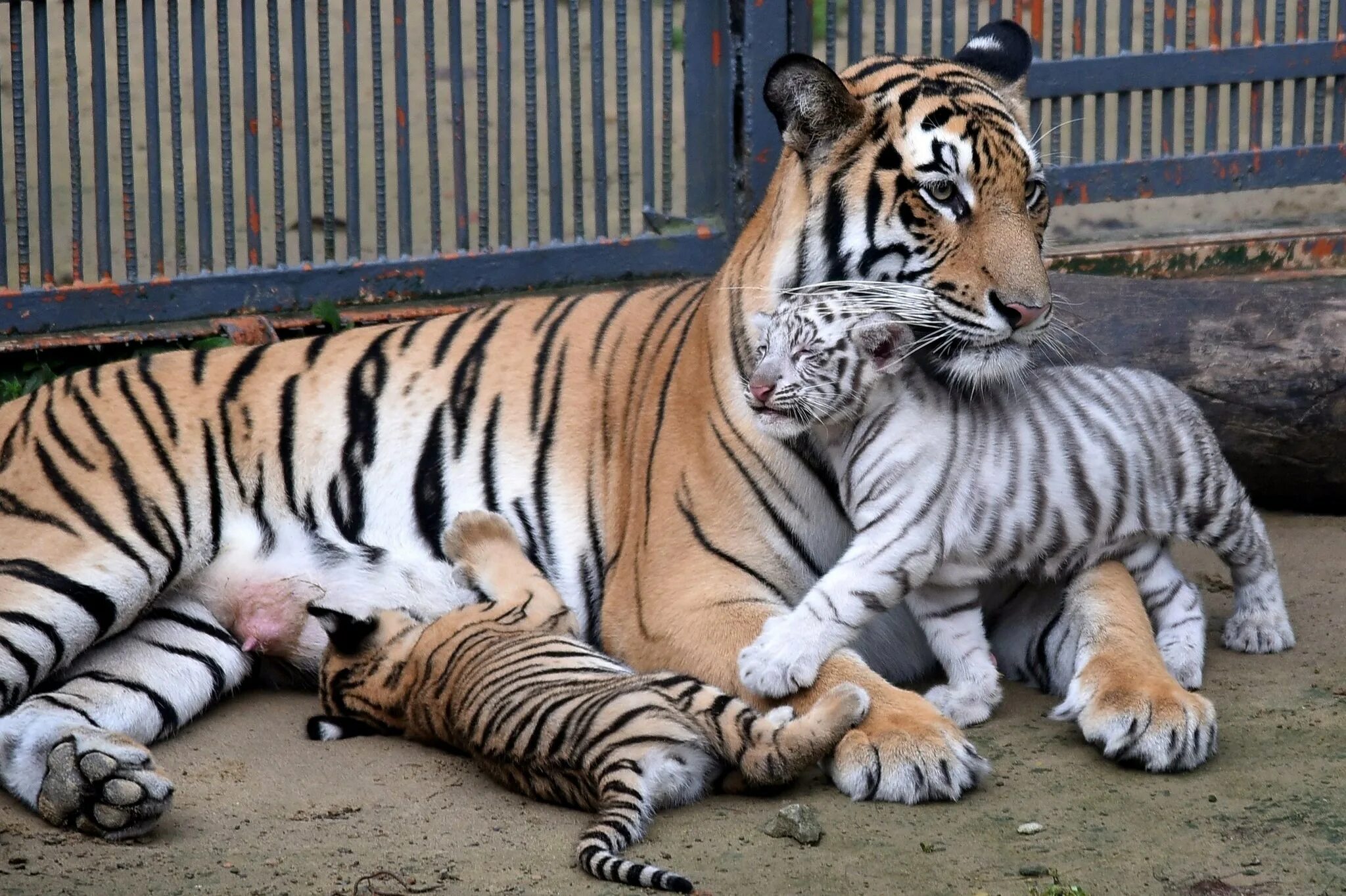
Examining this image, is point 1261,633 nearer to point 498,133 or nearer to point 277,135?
point 498,133

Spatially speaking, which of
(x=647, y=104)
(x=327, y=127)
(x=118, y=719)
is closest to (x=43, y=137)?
(x=327, y=127)

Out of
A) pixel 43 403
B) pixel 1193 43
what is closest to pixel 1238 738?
pixel 43 403

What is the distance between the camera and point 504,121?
5.01 metres

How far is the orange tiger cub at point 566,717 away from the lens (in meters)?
2.64

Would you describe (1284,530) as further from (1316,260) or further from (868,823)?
(868,823)

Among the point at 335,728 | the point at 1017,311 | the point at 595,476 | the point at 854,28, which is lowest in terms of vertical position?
the point at 335,728

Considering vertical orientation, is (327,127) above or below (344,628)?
above

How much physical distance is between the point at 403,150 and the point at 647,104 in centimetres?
75

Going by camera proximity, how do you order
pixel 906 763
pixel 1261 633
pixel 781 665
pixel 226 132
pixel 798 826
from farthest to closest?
pixel 226 132
pixel 1261 633
pixel 781 665
pixel 906 763
pixel 798 826

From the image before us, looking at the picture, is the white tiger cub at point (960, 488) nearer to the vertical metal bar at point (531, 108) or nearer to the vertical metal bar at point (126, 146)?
the vertical metal bar at point (531, 108)

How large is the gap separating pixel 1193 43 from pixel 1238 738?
2.98 meters

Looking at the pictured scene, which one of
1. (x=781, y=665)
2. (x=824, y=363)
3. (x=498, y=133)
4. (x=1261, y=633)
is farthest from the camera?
(x=498, y=133)

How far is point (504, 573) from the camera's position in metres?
3.40

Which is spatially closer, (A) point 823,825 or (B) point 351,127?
(A) point 823,825
